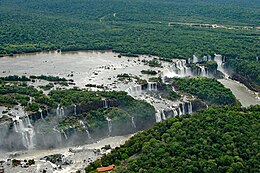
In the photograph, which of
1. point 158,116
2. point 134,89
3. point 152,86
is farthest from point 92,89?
point 158,116

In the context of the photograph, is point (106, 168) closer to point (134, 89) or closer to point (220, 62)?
point (134, 89)

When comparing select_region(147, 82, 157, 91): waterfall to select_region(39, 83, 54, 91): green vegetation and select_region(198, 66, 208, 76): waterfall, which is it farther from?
select_region(198, 66, 208, 76): waterfall

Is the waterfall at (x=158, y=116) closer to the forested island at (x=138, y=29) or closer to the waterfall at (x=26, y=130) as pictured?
the waterfall at (x=26, y=130)

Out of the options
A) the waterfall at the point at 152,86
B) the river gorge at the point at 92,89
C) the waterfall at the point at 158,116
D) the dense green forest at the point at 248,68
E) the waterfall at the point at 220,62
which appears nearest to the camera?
the river gorge at the point at 92,89

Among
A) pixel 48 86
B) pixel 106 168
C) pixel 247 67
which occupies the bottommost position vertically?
pixel 106 168

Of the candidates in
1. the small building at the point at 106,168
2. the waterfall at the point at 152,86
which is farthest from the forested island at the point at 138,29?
the small building at the point at 106,168
